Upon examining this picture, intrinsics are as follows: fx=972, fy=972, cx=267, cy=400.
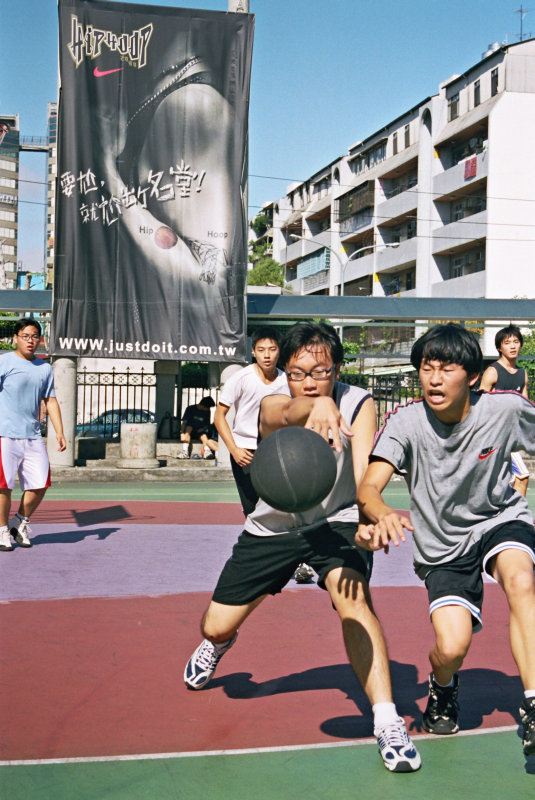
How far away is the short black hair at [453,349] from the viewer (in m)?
4.12

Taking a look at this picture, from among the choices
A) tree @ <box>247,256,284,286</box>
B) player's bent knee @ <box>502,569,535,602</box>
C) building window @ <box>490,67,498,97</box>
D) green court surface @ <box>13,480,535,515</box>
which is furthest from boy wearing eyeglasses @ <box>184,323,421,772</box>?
tree @ <box>247,256,284,286</box>

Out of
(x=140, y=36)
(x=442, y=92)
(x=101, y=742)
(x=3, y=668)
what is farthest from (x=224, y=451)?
(x=442, y=92)

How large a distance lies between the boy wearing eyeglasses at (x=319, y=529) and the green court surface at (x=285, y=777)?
41 cm

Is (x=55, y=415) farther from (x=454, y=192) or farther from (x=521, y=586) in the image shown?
(x=454, y=192)

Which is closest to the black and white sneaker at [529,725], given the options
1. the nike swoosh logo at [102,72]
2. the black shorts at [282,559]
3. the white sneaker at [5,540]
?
the black shorts at [282,559]

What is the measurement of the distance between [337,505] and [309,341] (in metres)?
0.77

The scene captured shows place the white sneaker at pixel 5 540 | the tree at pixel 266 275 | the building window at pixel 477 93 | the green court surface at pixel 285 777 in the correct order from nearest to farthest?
the green court surface at pixel 285 777
the white sneaker at pixel 5 540
the building window at pixel 477 93
the tree at pixel 266 275

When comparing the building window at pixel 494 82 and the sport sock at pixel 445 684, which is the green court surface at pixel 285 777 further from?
the building window at pixel 494 82

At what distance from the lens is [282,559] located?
14.4 feet

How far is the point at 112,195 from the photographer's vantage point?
1769 cm

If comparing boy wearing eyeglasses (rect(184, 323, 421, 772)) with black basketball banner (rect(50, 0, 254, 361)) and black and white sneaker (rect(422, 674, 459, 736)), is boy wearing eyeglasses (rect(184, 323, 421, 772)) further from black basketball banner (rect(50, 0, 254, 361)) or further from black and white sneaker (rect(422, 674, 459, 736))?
black basketball banner (rect(50, 0, 254, 361))

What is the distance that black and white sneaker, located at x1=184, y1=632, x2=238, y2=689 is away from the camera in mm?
4727

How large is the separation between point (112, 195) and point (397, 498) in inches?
298

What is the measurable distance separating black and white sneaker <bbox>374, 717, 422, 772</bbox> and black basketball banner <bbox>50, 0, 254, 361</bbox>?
565 inches
